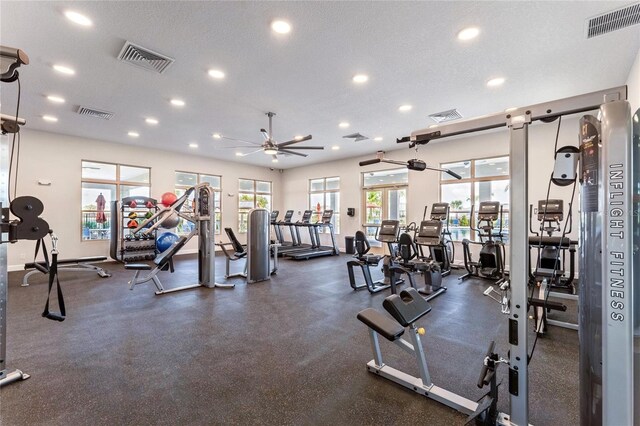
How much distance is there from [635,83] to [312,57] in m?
4.04

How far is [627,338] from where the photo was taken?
1200 mm

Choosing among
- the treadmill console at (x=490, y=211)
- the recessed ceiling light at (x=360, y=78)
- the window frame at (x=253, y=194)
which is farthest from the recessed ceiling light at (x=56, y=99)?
the treadmill console at (x=490, y=211)

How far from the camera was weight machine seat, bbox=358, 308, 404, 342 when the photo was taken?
1.96 metres

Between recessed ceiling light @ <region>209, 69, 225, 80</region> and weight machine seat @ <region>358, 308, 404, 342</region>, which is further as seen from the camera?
recessed ceiling light @ <region>209, 69, 225, 80</region>

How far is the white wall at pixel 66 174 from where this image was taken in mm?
6746

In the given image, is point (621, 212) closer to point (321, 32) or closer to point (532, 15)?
point (532, 15)

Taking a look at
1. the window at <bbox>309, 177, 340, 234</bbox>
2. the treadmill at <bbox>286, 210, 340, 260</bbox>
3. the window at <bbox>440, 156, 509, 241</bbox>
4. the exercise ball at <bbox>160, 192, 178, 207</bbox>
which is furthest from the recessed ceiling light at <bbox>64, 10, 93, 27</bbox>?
the window at <bbox>309, 177, 340, 234</bbox>

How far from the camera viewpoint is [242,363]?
255 cm

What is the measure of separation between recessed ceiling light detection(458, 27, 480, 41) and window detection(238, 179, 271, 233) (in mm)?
8500

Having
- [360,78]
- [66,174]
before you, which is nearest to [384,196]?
[360,78]

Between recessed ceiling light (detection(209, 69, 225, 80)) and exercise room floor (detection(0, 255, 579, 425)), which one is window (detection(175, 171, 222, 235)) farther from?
recessed ceiling light (detection(209, 69, 225, 80))

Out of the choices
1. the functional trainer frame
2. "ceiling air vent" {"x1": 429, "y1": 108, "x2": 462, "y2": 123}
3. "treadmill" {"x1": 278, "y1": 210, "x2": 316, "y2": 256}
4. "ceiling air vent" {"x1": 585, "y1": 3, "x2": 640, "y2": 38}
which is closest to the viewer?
the functional trainer frame

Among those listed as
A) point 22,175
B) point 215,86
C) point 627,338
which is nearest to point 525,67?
point 627,338

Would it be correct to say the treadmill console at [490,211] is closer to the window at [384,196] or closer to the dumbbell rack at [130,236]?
the window at [384,196]
